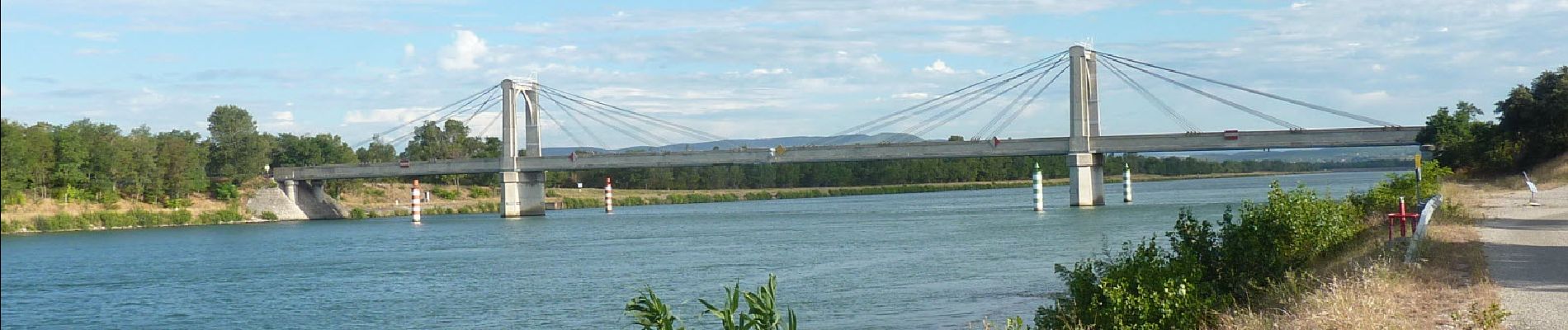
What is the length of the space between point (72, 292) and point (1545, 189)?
3840 cm

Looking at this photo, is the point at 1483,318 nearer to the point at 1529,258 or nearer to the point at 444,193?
the point at 1529,258

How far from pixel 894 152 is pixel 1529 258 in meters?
52.1

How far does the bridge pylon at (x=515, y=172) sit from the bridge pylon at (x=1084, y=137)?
32068mm

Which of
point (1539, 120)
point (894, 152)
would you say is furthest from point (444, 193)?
point (1539, 120)

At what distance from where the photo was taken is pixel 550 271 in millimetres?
32344

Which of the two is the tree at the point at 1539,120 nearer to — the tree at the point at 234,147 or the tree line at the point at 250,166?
the tree line at the point at 250,166

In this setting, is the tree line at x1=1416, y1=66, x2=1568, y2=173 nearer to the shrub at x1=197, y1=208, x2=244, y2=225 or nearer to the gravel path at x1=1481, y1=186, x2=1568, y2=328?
the gravel path at x1=1481, y1=186, x2=1568, y2=328

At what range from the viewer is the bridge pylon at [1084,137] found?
64.2m

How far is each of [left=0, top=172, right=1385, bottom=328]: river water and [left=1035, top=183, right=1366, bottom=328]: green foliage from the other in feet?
8.62

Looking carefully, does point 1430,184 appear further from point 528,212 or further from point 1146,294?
point 528,212

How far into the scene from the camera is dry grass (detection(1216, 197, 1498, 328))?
9.74m

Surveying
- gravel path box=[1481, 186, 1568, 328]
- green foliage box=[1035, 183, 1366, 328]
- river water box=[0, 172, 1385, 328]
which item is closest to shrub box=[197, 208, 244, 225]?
river water box=[0, 172, 1385, 328]

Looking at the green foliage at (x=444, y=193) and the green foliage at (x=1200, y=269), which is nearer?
the green foliage at (x=1200, y=269)

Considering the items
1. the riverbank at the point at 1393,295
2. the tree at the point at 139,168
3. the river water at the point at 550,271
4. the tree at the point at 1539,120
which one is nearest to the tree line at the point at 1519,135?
the tree at the point at 1539,120
